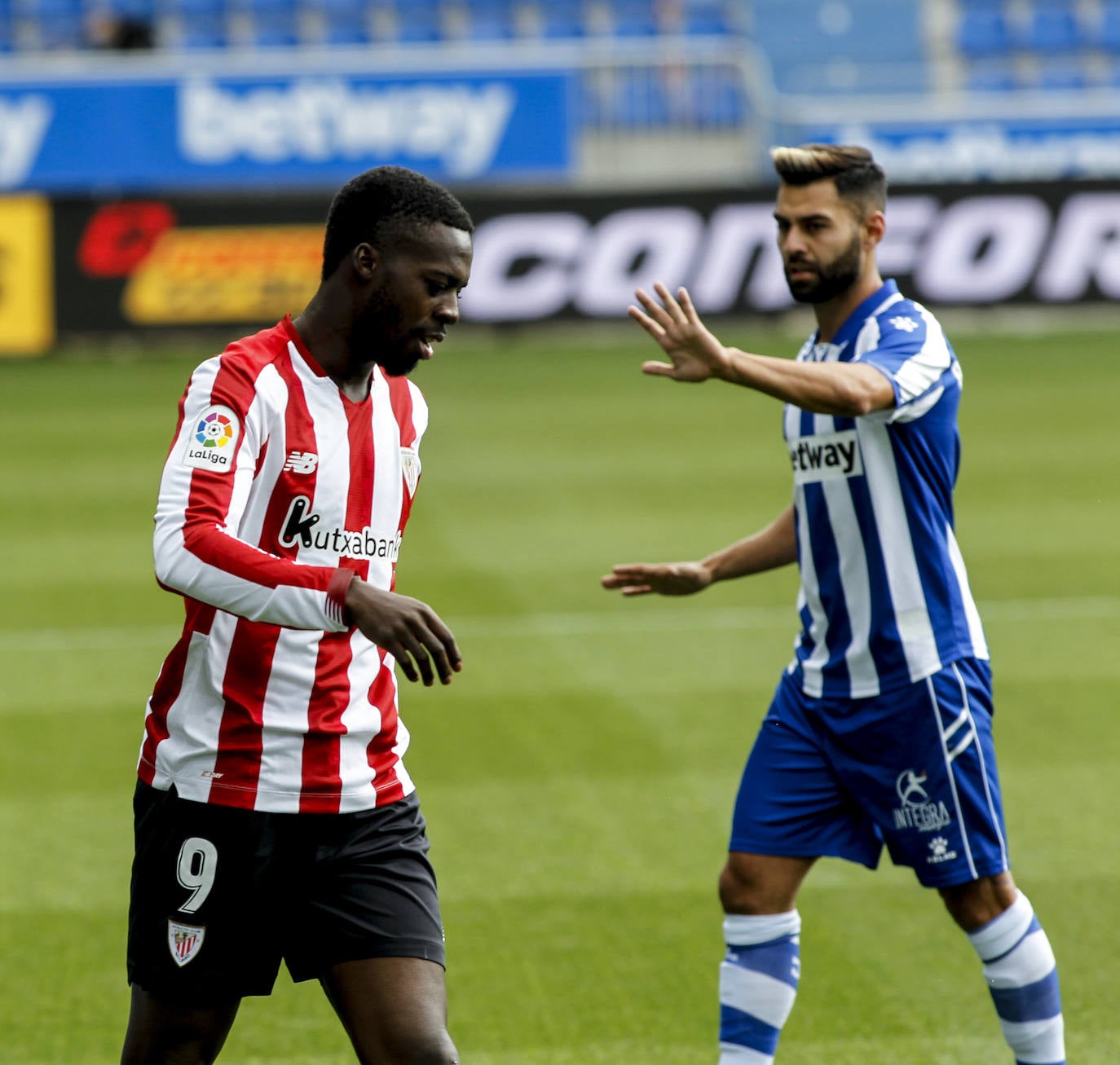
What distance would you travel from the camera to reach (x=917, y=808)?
4090 millimetres

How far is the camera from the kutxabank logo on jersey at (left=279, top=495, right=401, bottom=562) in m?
3.38

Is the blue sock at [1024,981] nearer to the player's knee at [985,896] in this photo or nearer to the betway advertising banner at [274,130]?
the player's knee at [985,896]

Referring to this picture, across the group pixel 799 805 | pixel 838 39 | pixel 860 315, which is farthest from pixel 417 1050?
pixel 838 39

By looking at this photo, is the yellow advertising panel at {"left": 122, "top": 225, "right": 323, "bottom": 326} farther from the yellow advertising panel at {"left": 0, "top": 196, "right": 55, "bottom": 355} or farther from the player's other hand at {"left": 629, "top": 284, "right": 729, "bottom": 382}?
the player's other hand at {"left": 629, "top": 284, "right": 729, "bottom": 382}

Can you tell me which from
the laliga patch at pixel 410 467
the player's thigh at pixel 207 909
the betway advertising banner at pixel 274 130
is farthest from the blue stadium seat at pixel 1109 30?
the player's thigh at pixel 207 909

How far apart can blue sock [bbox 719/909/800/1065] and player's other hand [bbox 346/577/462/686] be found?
1.45 meters

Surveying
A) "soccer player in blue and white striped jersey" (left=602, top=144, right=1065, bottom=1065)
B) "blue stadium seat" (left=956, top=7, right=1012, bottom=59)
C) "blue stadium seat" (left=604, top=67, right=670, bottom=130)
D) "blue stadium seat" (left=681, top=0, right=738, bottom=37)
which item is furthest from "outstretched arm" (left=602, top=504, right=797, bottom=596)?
"blue stadium seat" (left=956, top=7, right=1012, bottom=59)

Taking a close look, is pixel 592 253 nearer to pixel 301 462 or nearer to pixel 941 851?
pixel 941 851

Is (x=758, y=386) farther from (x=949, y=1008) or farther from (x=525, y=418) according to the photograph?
(x=525, y=418)

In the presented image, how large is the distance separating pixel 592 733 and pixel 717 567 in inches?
121

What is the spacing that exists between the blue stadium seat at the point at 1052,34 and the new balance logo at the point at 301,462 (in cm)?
2533

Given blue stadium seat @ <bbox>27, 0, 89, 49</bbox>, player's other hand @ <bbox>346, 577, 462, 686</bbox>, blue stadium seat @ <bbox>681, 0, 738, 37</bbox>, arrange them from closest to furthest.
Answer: player's other hand @ <bbox>346, 577, 462, 686</bbox> < blue stadium seat @ <bbox>27, 0, 89, 49</bbox> < blue stadium seat @ <bbox>681, 0, 738, 37</bbox>

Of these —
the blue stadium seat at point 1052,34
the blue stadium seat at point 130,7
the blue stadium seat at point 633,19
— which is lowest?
the blue stadium seat at point 130,7

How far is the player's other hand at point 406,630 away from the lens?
116 inches
